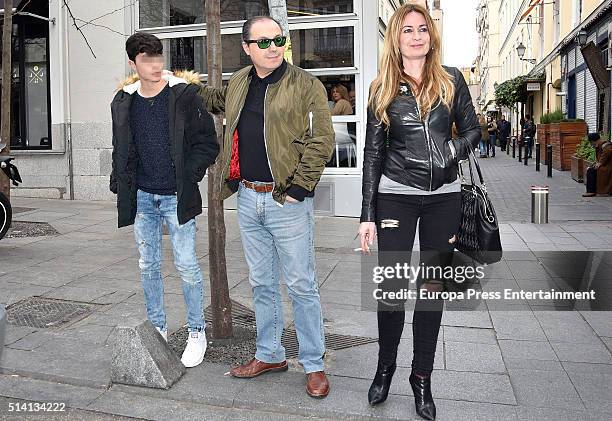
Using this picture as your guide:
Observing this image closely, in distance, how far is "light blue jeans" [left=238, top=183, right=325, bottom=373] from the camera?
152 inches

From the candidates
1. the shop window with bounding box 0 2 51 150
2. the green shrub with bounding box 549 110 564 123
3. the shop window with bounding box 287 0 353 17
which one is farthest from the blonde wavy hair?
the green shrub with bounding box 549 110 564 123

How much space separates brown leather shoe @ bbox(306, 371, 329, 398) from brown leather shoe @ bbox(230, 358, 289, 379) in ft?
1.07

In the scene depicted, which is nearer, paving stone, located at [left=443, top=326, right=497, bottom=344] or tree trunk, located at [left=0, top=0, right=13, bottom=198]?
paving stone, located at [left=443, top=326, right=497, bottom=344]

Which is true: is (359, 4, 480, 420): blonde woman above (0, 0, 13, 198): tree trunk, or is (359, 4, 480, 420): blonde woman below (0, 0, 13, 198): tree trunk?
below

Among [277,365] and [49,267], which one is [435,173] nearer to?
[277,365]

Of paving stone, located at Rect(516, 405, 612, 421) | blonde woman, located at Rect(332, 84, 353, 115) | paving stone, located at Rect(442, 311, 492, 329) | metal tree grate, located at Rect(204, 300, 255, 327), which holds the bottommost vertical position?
paving stone, located at Rect(516, 405, 612, 421)

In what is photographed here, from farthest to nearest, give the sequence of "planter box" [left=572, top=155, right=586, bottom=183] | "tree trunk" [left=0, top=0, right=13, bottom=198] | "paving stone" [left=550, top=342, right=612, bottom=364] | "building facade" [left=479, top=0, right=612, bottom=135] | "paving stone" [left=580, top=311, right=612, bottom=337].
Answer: "building facade" [left=479, top=0, right=612, bottom=135], "planter box" [left=572, top=155, right=586, bottom=183], "tree trunk" [left=0, top=0, right=13, bottom=198], "paving stone" [left=580, top=311, right=612, bottom=337], "paving stone" [left=550, top=342, right=612, bottom=364]

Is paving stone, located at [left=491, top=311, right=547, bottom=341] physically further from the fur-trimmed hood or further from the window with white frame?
the window with white frame

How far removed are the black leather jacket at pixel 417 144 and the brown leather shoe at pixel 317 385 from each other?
100 cm

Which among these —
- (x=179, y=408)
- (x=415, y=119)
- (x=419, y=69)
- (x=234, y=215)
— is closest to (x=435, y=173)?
(x=415, y=119)

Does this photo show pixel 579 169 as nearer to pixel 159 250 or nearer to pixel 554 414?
pixel 554 414

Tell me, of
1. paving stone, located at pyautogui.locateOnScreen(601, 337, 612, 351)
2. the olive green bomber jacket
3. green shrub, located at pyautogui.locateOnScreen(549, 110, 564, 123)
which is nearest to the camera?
the olive green bomber jacket

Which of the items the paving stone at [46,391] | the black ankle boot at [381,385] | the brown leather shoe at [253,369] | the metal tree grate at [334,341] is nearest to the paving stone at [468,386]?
the black ankle boot at [381,385]

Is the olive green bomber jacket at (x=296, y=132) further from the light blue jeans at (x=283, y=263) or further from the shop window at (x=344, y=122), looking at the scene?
the shop window at (x=344, y=122)
